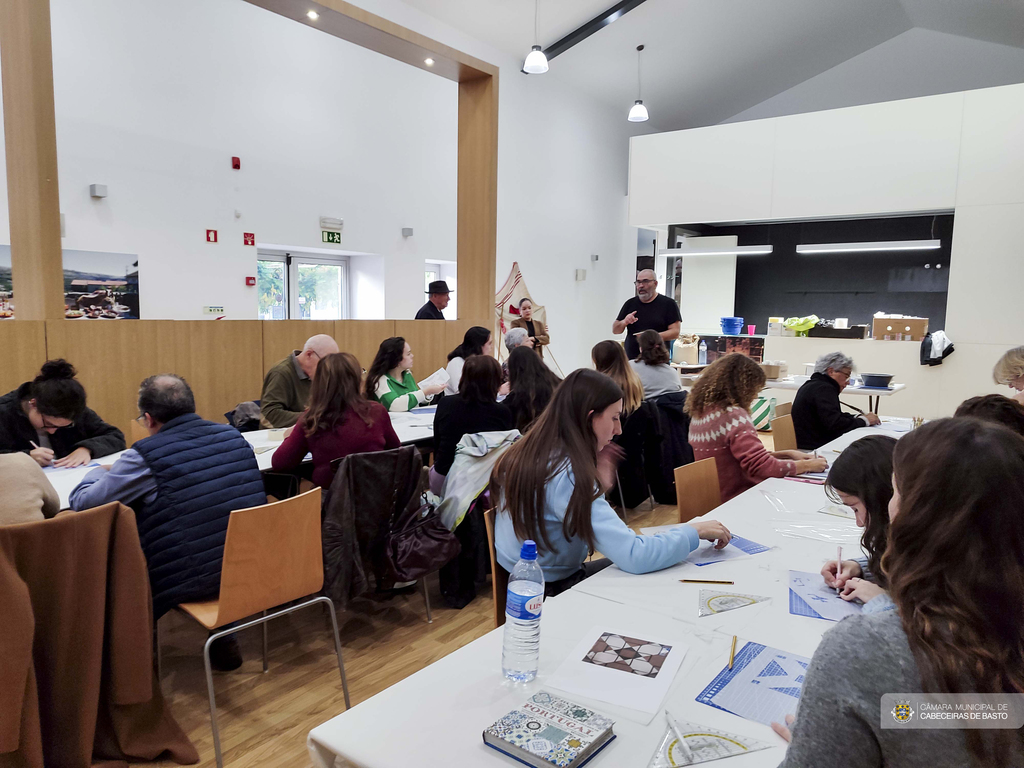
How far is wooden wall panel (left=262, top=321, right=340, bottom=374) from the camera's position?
4785mm

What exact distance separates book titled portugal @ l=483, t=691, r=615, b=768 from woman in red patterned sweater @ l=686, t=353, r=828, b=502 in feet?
6.53

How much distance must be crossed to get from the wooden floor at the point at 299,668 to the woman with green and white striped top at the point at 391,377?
1.39 meters

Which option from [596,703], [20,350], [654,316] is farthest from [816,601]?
[654,316]

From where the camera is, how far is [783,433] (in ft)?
12.9

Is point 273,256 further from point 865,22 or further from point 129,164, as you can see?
point 865,22

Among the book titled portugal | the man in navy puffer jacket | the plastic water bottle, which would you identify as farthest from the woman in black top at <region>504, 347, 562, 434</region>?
the book titled portugal

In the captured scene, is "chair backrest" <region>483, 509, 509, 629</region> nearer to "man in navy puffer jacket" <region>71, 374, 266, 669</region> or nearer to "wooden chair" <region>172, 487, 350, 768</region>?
"wooden chair" <region>172, 487, 350, 768</region>

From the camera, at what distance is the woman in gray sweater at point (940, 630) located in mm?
757

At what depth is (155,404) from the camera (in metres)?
2.27

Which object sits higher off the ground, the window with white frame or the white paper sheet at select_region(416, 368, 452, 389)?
the window with white frame

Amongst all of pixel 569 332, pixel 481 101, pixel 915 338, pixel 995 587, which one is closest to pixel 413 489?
pixel 995 587

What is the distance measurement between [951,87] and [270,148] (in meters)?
8.47

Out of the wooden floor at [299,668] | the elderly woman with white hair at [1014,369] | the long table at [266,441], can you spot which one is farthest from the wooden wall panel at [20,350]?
the elderly woman with white hair at [1014,369]

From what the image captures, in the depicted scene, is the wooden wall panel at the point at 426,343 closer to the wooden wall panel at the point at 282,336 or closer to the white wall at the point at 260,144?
the wooden wall panel at the point at 282,336
